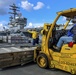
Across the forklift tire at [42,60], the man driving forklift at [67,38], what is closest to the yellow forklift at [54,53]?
the forklift tire at [42,60]

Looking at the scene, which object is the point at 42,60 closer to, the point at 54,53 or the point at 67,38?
the point at 54,53

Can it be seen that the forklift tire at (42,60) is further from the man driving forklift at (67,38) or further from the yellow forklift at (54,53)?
the man driving forklift at (67,38)

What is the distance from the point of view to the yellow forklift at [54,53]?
7094mm

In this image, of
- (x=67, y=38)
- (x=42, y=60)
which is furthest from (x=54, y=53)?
(x=67, y=38)

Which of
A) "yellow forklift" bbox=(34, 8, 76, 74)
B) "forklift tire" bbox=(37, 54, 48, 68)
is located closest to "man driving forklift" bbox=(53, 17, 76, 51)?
"yellow forklift" bbox=(34, 8, 76, 74)

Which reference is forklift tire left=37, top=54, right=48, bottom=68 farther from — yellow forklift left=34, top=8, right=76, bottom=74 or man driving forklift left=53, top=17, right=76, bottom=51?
man driving forklift left=53, top=17, right=76, bottom=51

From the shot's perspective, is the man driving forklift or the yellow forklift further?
the man driving forklift

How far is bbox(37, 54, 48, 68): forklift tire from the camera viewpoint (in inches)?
317

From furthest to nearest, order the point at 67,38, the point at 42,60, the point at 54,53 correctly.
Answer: the point at 42,60 → the point at 54,53 → the point at 67,38

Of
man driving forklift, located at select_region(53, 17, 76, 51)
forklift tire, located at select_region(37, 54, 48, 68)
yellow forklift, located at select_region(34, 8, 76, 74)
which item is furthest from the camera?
forklift tire, located at select_region(37, 54, 48, 68)

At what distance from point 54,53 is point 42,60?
29.6 inches

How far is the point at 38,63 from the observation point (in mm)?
8492

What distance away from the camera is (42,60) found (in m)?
8.27

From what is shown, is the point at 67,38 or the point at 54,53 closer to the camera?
the point at 67,38
